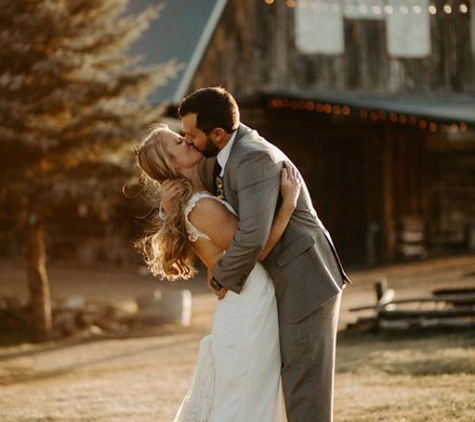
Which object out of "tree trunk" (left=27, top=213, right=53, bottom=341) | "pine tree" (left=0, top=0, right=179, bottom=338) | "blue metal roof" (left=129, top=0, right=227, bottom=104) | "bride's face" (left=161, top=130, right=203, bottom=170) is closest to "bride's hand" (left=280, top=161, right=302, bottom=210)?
"bride's face" (left=161, top=130, right=203, bottom=170)

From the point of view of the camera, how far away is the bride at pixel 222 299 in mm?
5164

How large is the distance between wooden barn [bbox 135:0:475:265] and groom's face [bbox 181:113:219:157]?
58.0ft

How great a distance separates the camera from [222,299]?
5.30 meters

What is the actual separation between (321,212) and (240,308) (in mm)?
20710

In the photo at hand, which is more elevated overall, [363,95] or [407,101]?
[363,95]

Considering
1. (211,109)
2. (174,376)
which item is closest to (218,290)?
(211,109)

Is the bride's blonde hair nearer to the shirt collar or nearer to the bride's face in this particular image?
the bride's face

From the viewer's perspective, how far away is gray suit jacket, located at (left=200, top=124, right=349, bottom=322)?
4945 mm

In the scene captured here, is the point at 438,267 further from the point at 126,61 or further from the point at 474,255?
the point at 126,61

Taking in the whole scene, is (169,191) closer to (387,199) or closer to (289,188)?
(289,188)

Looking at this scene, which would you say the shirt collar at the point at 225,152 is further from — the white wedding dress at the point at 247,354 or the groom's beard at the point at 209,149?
the white wedding dress at the point at 247,354

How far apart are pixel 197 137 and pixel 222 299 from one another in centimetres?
80

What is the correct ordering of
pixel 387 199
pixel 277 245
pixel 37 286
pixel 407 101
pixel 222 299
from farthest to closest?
pixel 407 101
pixel 387 199
pixel 37 286
pixel 222 299
pixel 277 245

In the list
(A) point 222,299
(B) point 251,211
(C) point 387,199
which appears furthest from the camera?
(C) point 387,199
